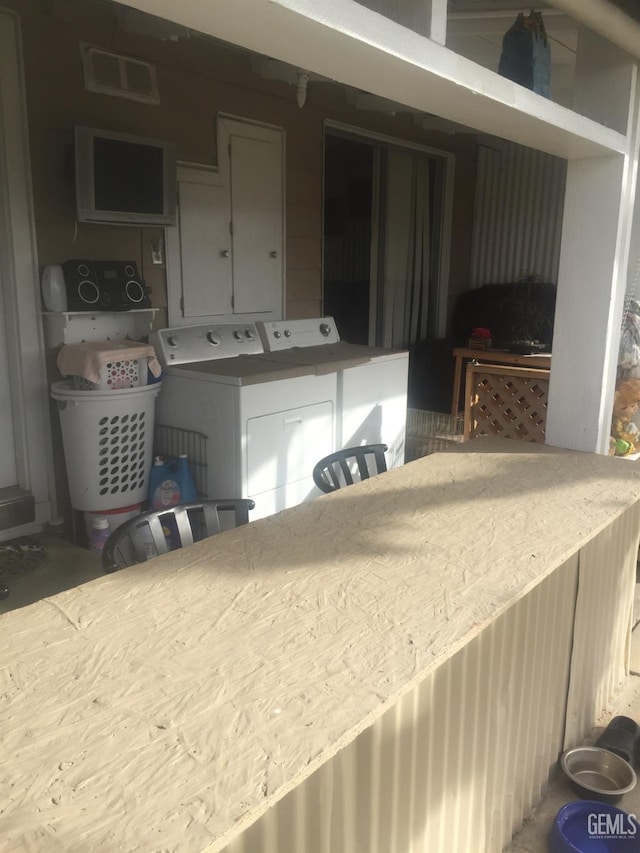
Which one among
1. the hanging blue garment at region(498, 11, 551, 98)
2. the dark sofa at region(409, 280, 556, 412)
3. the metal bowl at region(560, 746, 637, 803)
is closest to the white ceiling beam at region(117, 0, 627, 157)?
the hanging blue garment at region(498, 11, 551, 98)

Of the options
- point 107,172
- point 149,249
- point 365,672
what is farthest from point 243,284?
point 365,672

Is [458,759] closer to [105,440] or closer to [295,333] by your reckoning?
[105,440]

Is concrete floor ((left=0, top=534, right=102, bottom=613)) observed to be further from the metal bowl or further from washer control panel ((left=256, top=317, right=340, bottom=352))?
the metal bowl

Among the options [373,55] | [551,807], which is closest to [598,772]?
[551,807]

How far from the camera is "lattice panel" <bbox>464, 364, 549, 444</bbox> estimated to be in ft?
12.9

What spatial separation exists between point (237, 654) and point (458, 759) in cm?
56

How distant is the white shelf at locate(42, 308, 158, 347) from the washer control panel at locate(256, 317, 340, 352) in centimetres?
68

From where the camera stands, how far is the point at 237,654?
1.14 meters

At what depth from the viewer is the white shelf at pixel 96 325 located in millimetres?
3303

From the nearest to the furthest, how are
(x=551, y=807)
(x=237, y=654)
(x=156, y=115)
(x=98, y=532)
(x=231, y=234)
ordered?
(x=237, y=654) < (x=551, y=807) < (x=98, y=532) < (x=156, y=115) < (x=231, y=234)

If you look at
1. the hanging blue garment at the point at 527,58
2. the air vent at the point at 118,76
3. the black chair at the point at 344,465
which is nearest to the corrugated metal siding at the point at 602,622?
the black chair at the point at 344,465

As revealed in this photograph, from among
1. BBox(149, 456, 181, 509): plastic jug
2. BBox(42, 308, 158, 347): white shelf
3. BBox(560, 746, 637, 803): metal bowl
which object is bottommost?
BBox(560, 746, 637, 803): metal bowl

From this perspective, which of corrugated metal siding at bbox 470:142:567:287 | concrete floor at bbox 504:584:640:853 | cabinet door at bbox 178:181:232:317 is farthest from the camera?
corrugated metal siding at bbox 470:142:567:287

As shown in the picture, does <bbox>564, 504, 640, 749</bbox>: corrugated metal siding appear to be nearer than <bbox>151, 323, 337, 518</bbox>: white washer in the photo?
Yes
